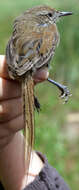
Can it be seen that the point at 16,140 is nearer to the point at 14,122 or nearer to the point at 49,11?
the point at 14,122

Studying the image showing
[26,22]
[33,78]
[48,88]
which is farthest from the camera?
[48,88]

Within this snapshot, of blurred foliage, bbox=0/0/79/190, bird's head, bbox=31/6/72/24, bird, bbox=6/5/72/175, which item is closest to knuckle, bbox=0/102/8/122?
bird, bbox=6/5/72/175

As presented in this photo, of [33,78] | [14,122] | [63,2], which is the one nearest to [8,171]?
[14,122]

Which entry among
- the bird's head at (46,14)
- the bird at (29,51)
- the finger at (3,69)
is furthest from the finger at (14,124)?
the bird's head at (46,14)

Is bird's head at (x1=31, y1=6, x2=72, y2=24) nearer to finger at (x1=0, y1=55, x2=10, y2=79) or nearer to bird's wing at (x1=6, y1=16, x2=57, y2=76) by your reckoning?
bird's wing at (x1=6, y1=16, x2=57, y2=76)

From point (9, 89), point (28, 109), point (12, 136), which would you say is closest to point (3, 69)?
point (9, 89)
